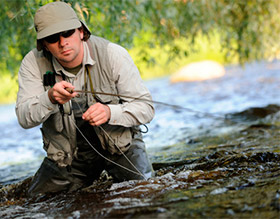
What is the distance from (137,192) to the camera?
3.25 metres

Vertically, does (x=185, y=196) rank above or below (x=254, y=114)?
above

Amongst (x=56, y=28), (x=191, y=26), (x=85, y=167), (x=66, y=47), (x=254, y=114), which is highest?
(x=56, y=28)

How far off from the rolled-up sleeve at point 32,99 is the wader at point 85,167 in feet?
1.42

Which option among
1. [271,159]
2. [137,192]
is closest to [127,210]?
[137,192]

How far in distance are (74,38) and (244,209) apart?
69.5 inches

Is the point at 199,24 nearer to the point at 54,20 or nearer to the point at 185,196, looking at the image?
the point at 54,20

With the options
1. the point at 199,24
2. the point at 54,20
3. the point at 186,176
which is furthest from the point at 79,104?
the point at 199,24

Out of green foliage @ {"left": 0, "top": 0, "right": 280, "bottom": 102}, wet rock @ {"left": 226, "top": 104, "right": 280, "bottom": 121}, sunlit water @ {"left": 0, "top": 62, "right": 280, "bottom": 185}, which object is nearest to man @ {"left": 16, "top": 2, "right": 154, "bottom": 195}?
sunlit water @ {"left": 0, "top": 62, "right": 280, "bottom": 185}

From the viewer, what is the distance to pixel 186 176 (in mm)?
3562

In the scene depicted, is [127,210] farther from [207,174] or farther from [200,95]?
[200,95]

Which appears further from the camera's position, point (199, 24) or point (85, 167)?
point (199, 24)

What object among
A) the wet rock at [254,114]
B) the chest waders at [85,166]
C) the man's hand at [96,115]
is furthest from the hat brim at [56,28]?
the wet rock at [254,114]

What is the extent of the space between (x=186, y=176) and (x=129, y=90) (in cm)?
83

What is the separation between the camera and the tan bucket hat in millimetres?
3285
